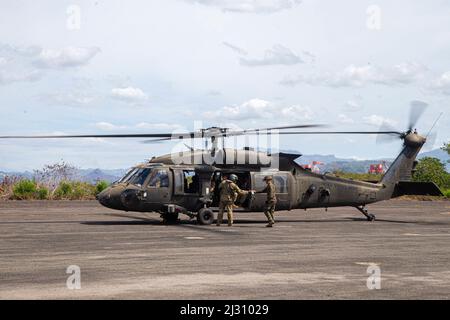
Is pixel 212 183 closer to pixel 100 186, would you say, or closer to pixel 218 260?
pixel 218 260

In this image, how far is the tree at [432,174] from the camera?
59594 millimetres

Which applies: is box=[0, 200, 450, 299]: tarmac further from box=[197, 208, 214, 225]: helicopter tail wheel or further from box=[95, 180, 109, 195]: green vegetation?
box=[95, 180, 109, 195]: green vegetation

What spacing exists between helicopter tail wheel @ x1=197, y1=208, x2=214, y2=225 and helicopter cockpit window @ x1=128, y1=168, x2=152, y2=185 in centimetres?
227

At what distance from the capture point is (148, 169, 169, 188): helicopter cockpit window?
22.6 metres

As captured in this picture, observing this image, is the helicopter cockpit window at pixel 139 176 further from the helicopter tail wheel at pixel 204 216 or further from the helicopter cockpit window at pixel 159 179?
the helicopter tail wheel at pixel 204 216

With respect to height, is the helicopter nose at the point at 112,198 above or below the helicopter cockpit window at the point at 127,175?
below

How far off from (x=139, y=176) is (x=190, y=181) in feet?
6.87

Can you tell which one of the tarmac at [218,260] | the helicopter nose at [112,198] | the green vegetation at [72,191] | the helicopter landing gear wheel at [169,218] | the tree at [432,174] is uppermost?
the helicopter nose at [112,198]

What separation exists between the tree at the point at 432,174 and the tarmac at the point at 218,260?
36.8m

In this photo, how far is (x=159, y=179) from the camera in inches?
894

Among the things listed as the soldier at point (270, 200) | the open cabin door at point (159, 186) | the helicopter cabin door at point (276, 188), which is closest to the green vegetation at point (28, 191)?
the open cabin door at point (159, 186)

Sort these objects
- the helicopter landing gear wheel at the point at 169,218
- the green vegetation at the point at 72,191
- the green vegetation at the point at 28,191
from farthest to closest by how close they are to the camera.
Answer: the green vegetation at the point at 72,191
the green vegetation at the point at 28,191
the helicopter landing gear wheel at the point at 169,218
